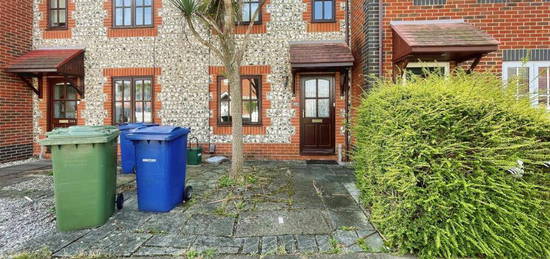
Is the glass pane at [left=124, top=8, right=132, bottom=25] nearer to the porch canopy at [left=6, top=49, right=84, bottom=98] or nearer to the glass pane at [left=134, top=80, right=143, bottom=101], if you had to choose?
the porch canopy at [left=6, top=49, right=84, bottom=98]

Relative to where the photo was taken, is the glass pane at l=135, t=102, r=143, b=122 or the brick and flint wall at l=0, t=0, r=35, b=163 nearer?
the brick and flint wall at l=0, t=0, r=35, b=163

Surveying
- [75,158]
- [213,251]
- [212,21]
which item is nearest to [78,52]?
[212,21]

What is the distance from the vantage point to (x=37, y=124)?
807cm

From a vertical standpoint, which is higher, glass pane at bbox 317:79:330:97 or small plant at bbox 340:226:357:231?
glass pane at bbox 317:79:330:97

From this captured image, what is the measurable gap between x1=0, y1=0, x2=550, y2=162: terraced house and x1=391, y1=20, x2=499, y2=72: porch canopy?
1.33 m

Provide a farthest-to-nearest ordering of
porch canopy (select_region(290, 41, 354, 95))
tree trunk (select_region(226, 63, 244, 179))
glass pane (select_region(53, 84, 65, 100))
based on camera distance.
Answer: glass pane (select_region(53, 84, 65, 100)) → porch canopy (select_region(290, 41, 354, 95)) → tree trunk (select_region(226, 63, 244, 179))

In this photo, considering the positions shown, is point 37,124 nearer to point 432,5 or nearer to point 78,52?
point 78,52

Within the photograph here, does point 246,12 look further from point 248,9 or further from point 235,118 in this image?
point 235,118

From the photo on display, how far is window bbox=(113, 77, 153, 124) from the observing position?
25.7 ft

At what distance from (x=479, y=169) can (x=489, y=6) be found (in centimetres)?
520

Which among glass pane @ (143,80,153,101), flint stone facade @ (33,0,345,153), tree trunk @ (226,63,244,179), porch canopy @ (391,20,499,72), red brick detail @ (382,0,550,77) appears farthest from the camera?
glass pane @ (143,80,153,101)

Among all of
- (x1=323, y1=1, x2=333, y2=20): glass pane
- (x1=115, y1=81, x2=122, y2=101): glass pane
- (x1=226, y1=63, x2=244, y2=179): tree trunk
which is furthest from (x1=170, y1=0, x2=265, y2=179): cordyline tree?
(x1=115, y1=81, x2=122, y2=101): glass pane

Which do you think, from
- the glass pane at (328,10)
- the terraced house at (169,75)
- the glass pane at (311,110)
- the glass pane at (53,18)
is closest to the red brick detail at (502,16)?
the terraced house at (169,75)

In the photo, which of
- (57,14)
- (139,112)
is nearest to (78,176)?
(139,112)
